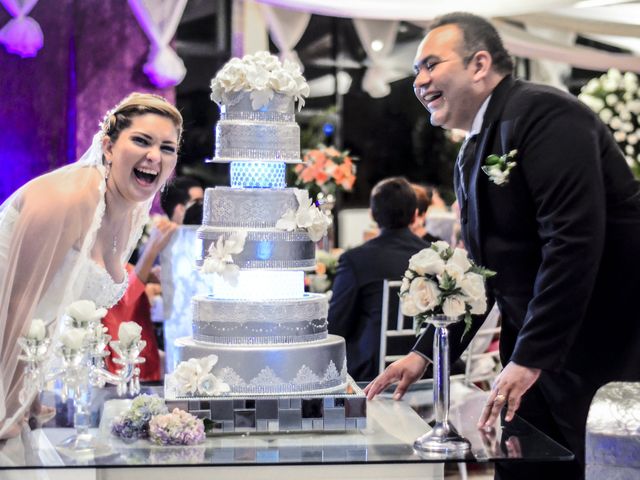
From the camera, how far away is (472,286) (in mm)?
2480

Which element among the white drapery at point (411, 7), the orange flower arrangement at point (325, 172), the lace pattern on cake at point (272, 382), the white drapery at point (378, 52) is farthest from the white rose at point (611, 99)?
the lace pattern on cake at point (272, 382)

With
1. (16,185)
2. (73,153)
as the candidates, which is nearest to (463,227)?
(16,185)

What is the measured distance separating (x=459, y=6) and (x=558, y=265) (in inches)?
331

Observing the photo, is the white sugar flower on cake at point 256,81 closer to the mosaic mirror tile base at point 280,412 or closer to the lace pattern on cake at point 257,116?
the lace pattern on cake at point 257,116

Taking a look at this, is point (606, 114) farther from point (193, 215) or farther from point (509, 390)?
point (509, 390)

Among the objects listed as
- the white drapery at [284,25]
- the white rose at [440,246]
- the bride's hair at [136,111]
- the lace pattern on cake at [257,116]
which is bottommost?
the white rose at [440,246]

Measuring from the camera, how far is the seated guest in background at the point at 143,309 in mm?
4818

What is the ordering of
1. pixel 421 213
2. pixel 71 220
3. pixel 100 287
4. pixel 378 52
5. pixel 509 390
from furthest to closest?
1. pixel 378 52
2. pixel 421 213
3. pixel 100 287
4. pixel 71 220
5. pixel 509 390

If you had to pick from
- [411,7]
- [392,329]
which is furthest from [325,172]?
[411,7]

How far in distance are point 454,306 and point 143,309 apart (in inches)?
116

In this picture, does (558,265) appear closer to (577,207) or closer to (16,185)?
(577,207)

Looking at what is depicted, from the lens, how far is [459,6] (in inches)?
419

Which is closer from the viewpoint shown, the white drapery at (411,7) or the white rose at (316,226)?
the white rose at (316,226)

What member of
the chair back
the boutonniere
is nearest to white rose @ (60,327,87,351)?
the boutonniere
